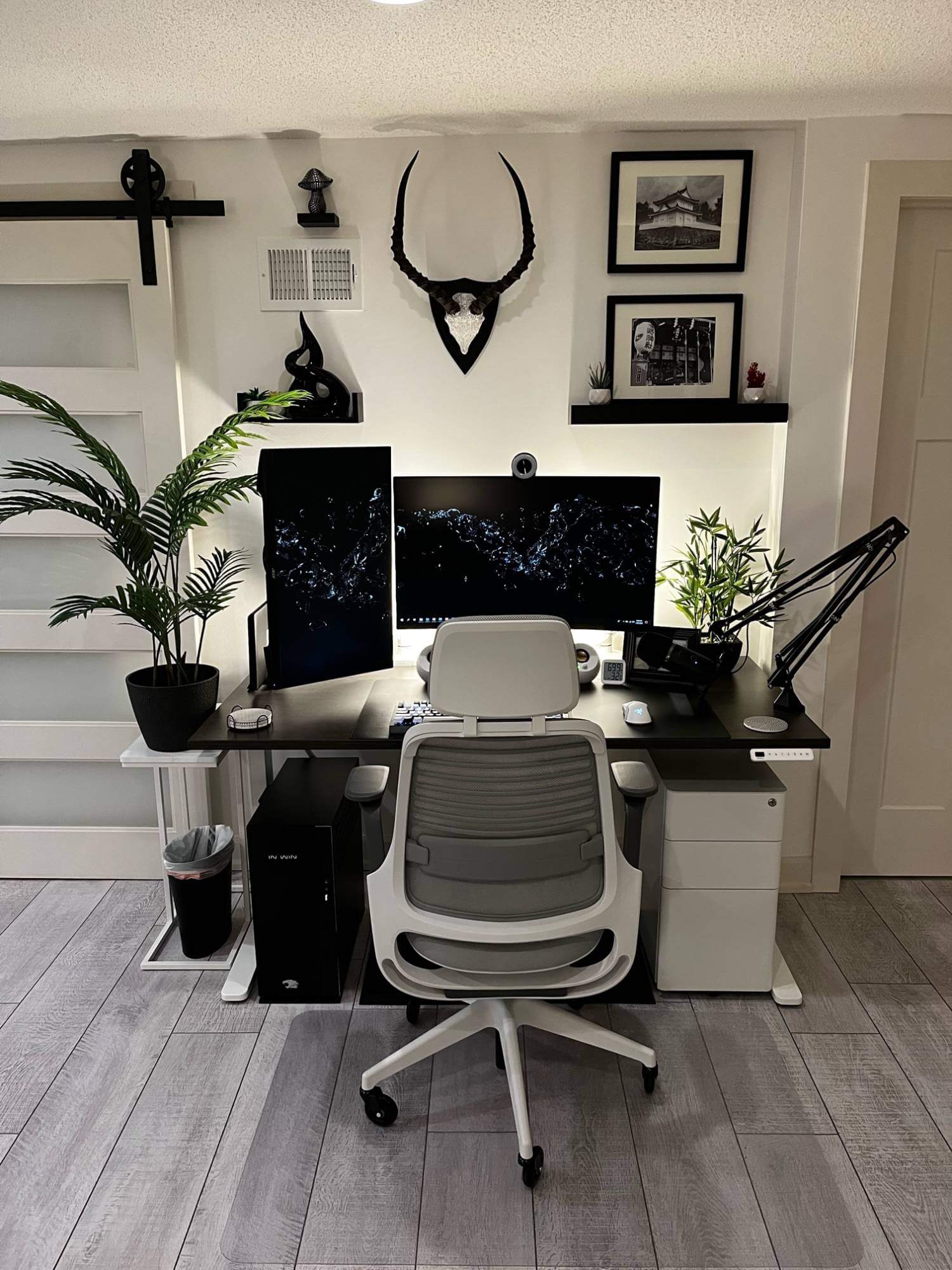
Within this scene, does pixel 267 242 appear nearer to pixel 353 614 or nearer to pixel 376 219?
pixel 376 219

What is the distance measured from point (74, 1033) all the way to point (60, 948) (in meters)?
0.45

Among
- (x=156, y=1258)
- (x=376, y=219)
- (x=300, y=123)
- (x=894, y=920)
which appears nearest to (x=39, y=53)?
(x=300, y=123)

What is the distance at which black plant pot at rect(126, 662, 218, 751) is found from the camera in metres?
2.58

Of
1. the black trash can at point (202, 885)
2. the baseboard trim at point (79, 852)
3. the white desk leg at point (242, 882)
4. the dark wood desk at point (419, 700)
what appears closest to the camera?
the dark wood desk at point (419, 700)

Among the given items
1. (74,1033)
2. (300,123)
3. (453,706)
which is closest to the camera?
(453,706)

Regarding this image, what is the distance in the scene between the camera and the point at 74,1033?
2438 millimetres

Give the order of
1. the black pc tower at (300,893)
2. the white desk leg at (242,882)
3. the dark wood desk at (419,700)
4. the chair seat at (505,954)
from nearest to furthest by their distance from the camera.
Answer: the chair seat at (505,954) → the dark wood desk at (419,700) → the black pc tower at (300,893) → the white desk leg at (242,882)

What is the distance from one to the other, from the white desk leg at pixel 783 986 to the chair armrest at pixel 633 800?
0.76 m

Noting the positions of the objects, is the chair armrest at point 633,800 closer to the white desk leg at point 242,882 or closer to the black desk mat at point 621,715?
the black desk mat at point 621,715

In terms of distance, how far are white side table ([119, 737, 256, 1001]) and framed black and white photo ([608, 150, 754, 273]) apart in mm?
1892

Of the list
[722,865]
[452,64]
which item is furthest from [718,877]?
[452,64]

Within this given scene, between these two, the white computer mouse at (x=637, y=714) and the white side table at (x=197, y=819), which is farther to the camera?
the white side table at (x=197, y=819)

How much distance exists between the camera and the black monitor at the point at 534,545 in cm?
272

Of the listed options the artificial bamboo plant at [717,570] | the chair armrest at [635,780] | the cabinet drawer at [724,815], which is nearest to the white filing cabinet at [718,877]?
the cabinet drawer at [724,815]
